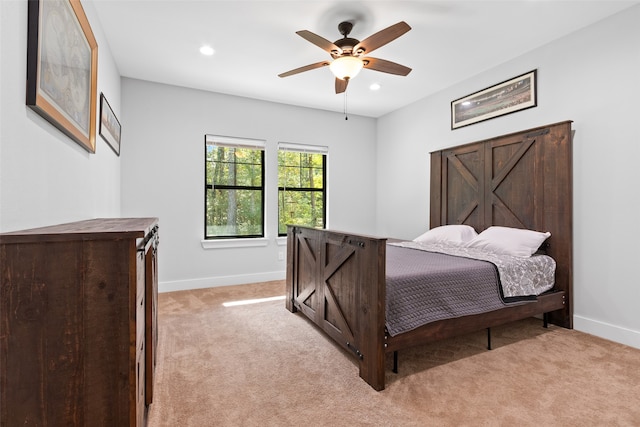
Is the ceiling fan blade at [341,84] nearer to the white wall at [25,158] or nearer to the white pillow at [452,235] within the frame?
the white pillow at [452,235]

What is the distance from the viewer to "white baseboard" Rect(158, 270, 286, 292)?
4074 millimetres

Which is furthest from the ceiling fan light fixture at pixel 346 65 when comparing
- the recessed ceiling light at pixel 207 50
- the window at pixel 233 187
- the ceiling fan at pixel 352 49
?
the window at pixel 233 187

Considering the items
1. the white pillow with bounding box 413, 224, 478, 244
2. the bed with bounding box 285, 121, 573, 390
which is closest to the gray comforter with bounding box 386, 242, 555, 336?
the bed with bounding box 285, 121, 573, 390

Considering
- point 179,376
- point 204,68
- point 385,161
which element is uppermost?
point 204,68

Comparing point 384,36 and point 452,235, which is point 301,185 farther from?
point 384,36

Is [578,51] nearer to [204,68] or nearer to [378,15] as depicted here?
[378,15]

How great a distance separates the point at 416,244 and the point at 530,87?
2007 mm

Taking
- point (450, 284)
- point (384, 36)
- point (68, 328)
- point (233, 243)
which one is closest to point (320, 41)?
point (384, 36)

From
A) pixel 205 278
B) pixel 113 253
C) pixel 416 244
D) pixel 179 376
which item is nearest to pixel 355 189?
pixel 416 244

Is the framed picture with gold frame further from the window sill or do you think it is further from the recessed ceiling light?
the window sill

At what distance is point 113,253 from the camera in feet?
3.43

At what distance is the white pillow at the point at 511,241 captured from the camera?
9.59 feet

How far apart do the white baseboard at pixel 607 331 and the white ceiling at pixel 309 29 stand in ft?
8.01

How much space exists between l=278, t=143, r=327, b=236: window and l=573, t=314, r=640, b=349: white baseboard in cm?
342
